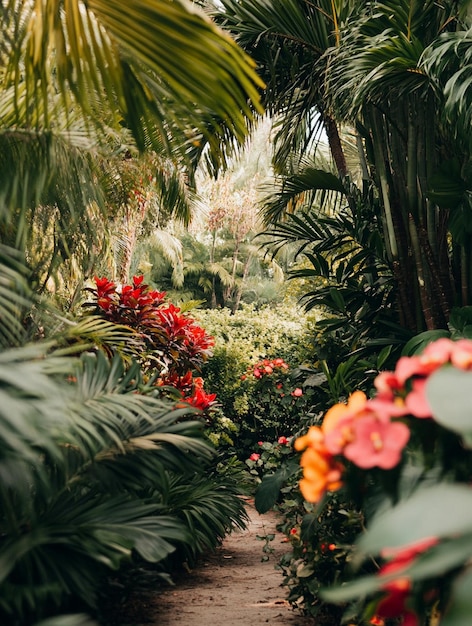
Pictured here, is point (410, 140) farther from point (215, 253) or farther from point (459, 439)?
point (215, 253)

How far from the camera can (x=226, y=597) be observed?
11.3 feet

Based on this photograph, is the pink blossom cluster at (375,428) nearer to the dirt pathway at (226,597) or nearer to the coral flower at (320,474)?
the coral flower at (320,474)

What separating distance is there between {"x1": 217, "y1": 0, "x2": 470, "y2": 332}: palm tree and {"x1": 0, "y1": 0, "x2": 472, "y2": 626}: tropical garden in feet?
0.06

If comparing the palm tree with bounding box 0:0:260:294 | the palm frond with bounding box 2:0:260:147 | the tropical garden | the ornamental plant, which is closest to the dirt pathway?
the tropical garden

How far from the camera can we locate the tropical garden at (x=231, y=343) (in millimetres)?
1106

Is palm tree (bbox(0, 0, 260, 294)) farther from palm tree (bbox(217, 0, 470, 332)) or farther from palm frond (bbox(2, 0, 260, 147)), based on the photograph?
palm tree (bbox(217, 0, 470, 332))

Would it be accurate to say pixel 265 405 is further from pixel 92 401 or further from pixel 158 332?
pixel 92 401

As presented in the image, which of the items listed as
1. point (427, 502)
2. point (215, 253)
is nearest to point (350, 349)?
point (427, 502)

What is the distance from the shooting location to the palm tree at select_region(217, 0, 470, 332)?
3.55 metres

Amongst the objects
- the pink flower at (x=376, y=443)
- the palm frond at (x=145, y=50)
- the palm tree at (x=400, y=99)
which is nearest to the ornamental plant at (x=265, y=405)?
the palm tree at (x=400, y=99)

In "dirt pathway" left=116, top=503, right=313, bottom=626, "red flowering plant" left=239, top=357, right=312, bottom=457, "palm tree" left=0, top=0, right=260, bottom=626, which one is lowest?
"red flowering plant" left=239, top=357, right=312, bottom=457

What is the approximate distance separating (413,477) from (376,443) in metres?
0.21

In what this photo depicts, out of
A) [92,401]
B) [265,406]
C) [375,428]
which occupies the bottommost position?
[265,406]

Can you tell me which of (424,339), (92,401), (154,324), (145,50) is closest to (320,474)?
(92,401)
